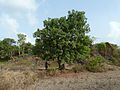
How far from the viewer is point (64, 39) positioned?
3847 cm

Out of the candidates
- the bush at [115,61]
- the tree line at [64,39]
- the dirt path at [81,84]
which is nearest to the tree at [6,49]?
the bush at [115,61]

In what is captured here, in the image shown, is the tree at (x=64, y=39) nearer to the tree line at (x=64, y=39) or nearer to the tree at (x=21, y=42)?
the tree line at (x=64, y=39)

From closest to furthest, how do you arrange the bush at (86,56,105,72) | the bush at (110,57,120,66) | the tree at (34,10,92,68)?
the tree at (34,10,92,68) → the bush at (86,56,105,72) → the bush at (110,57,120,66)

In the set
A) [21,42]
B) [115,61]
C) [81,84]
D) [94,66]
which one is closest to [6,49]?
[21,42]

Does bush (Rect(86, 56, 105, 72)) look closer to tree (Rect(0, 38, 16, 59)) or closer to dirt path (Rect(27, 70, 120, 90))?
dirt path (Rect(27, 70, 120, 90))

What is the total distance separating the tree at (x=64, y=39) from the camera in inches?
1500

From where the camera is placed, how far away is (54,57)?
126 ft

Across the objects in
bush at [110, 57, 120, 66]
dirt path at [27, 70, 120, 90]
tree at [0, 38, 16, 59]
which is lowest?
dirt path at [27, 70, 120, 90]

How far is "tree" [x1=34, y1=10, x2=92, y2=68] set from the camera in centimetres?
3809

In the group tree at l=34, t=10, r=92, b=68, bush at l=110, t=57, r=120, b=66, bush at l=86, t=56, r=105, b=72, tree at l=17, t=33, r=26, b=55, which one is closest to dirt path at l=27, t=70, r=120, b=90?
tree at l=34, t=10, r=92, b=68

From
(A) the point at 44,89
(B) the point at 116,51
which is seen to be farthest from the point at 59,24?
(B) the point at 116,51

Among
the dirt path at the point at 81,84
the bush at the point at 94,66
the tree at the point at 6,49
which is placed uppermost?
the tree at the point at 6,49

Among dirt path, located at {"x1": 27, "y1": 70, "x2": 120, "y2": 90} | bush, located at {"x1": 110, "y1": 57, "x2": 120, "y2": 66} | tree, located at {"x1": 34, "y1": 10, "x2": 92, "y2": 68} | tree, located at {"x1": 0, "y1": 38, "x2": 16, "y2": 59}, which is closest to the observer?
dirt path, located at {"x1": 27, "y1": 70, "x2": 120, "y2": 90}

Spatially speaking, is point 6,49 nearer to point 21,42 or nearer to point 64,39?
point 21,42
